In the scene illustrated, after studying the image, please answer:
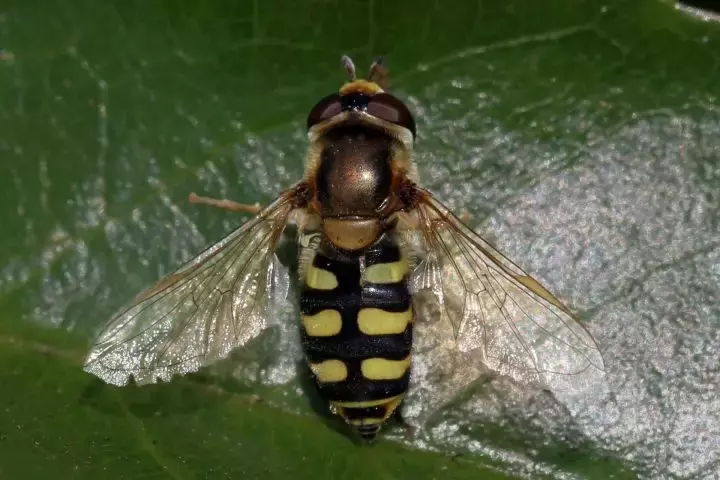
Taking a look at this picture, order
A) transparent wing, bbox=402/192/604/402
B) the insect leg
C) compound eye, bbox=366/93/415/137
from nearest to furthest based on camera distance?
transparent wing, bbox=402/192/604/402, compound eye, bbox=366/93/415/137, the insect leg

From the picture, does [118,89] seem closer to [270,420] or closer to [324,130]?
[324,130]

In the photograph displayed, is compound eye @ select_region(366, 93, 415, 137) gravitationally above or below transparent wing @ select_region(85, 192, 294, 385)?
above

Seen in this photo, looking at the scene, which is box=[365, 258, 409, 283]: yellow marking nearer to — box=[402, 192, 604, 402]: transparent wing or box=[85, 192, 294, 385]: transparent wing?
box=[402, 192, 604, 402]: transparent wing

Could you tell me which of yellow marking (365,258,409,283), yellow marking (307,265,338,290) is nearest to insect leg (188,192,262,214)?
yellow marking (307,265,338,290)

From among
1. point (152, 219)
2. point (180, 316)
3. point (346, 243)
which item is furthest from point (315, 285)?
point (152, 219)

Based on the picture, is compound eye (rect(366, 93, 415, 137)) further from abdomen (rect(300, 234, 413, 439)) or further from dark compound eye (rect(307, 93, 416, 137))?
A: abdomen (rect(300, 234, 413, 439))

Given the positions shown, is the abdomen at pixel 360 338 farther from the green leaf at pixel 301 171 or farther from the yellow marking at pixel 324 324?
the green leaf at pixel 301 171

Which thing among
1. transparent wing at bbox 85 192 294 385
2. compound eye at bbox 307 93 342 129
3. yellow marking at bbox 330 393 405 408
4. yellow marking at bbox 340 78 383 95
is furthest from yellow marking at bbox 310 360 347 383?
yellow marking at bbox 340 78 383 95

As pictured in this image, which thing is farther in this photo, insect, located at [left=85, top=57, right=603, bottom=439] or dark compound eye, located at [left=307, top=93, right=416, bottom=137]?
dark compound eye, located at [left=307, top=93, right=416, bottom=137]

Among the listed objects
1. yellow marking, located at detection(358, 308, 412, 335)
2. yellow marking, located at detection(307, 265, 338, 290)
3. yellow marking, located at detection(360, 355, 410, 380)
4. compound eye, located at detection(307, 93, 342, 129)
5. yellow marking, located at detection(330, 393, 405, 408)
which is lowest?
yellow marking, located at detection(330, 393, 405, 408)

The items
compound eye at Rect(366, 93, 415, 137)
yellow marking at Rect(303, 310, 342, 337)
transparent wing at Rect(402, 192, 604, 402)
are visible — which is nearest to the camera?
transparent wing at Rect(402, 192, 604, 402)
